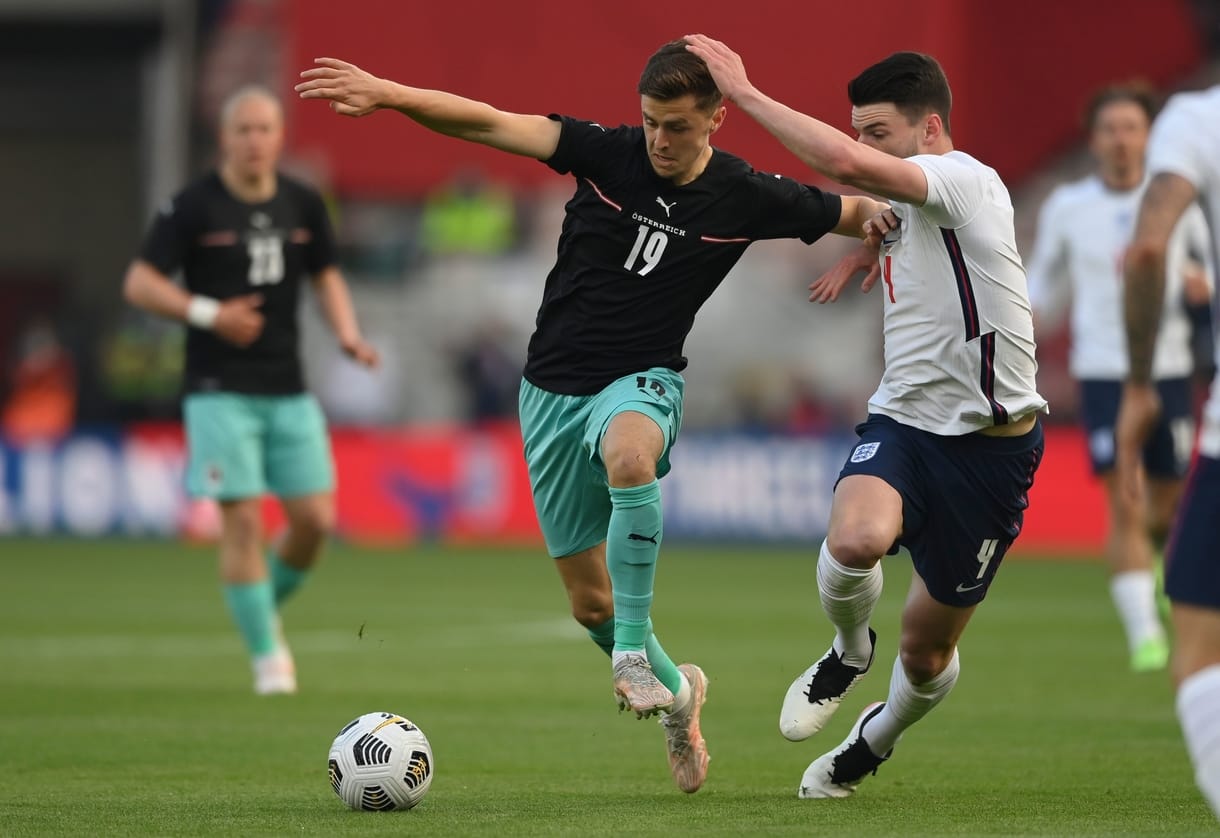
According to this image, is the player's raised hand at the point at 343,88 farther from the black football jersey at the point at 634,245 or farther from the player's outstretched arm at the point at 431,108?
the black football jersey at the point at 634,245

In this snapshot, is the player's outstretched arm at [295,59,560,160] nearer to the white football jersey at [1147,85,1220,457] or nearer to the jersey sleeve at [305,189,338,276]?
the white football jersey at [1147,85,1220,457]

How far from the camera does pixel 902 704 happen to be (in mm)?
6562

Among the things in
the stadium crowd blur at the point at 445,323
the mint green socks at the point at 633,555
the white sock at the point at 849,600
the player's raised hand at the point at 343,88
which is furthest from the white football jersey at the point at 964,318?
the stadium crowd blur at the point at 445,323

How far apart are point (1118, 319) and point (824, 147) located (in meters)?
5.94

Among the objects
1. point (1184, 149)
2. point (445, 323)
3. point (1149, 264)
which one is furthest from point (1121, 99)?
point (445, 323)

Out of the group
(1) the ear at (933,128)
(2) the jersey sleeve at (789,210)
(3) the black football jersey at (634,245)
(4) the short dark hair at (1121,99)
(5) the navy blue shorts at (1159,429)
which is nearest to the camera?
(1) the ear at (933,128)

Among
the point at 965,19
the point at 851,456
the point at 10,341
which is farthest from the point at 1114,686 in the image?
the point at 10,341

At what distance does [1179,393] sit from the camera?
439 inches

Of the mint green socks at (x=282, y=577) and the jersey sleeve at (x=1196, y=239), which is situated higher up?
the jersey sleeve at (x=1196, y=239)

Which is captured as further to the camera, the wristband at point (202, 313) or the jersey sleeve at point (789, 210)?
the wristband at point (202, 313)

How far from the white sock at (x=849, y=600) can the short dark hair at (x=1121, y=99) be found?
4975 mm

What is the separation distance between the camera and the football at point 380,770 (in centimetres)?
623

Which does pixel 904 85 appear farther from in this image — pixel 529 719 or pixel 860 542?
pixel 529 719

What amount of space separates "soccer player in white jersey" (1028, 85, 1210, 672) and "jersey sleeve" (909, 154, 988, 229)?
15.1 ft
